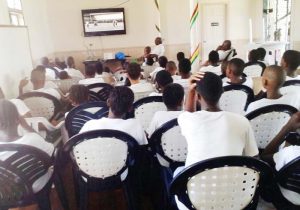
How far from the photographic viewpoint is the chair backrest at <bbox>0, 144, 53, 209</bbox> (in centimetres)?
168

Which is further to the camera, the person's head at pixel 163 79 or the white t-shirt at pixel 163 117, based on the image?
the person's head at pixel 163 79

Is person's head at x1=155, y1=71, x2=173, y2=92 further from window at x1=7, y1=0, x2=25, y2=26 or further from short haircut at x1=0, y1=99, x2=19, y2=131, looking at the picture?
window at x1=7, y1=0, x2=25, y2=26

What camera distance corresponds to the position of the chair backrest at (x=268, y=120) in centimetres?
195

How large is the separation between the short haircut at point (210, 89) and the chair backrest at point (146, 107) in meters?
1.04

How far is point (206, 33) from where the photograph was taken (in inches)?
381

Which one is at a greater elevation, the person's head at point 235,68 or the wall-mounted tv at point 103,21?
the wall-mounted tv at point 103,21

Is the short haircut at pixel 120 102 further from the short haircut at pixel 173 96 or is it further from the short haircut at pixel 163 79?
the short haircut at pixel 163 79

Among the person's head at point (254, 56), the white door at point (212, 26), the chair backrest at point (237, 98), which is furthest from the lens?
the white door at point (212, 26)

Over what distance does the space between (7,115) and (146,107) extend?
1188mm

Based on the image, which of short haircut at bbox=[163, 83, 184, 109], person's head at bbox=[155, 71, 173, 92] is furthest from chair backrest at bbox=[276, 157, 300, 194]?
person's head at bbox=[155, 71, 173, 92]

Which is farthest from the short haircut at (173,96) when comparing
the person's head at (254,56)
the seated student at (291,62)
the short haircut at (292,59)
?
the person's head at (254,56)

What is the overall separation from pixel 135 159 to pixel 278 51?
6.39 meters

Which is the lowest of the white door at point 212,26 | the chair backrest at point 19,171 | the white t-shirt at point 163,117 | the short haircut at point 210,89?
the chair backrest at point 19,171

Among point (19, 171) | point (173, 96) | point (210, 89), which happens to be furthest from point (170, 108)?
point (19, 171)
